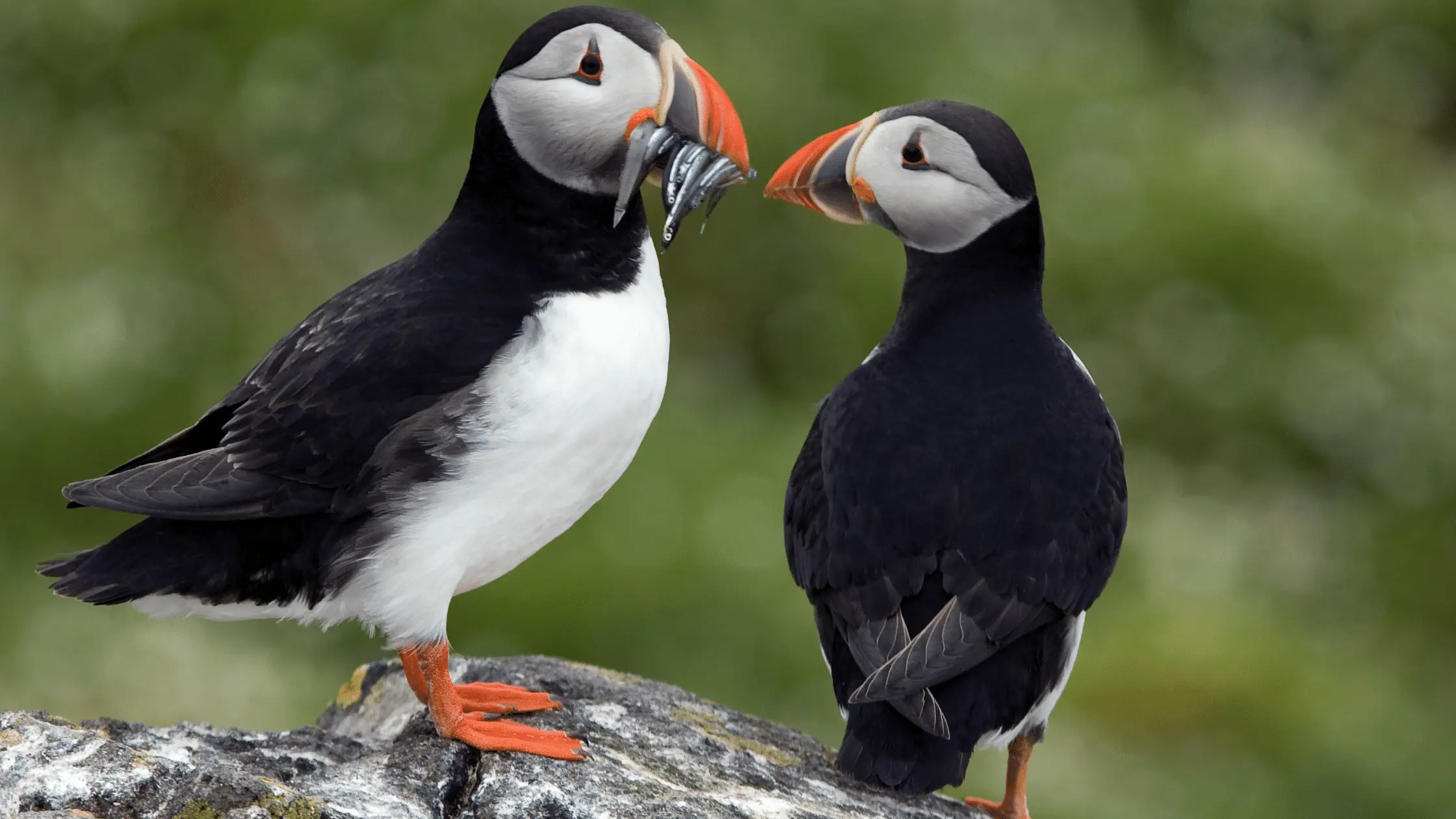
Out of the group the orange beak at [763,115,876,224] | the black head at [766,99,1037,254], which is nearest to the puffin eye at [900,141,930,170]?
the black head at [766,99,1037,254]

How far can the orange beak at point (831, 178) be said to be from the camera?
432cm

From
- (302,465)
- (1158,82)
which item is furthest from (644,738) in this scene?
(1158,82)

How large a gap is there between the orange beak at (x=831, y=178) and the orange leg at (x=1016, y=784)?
151 centimetres

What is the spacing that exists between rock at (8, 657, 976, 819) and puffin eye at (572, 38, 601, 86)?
165 centimetres

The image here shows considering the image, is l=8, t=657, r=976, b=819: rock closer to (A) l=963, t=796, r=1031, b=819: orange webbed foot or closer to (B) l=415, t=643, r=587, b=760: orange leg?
(B) l=415, t=643, r=587, b=760: orange leg

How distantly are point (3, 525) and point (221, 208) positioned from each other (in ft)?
7.06

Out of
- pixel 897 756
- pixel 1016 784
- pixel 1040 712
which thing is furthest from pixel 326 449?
pixel 1016 784

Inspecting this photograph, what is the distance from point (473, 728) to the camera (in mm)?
3967

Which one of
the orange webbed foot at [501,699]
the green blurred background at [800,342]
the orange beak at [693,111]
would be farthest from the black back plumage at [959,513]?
the green blurred background at [800,342]

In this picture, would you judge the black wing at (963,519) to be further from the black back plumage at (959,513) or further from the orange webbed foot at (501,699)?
the orange webbed foot at (501,699)

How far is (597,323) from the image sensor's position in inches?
164

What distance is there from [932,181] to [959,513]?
0.90 meters

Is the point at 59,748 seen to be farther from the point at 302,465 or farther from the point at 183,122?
the point at 183,122

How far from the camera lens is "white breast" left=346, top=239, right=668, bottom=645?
4.04 meters
